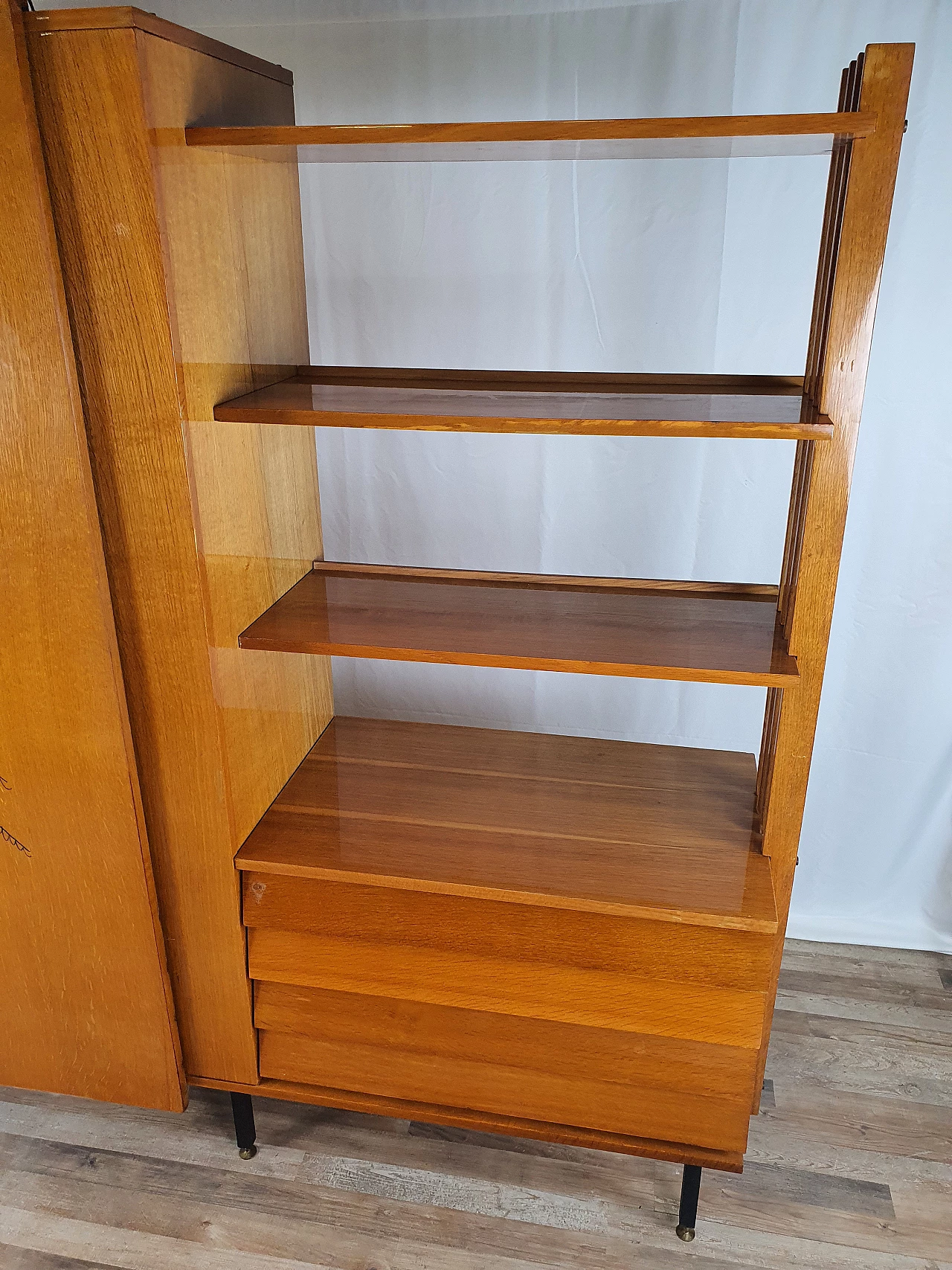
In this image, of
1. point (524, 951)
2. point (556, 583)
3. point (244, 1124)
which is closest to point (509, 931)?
point (524, 951)

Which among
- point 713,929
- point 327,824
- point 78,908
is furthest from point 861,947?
point 78,908

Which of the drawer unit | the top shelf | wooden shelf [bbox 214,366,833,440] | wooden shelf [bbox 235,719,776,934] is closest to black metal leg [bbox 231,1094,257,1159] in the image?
the drawer unit

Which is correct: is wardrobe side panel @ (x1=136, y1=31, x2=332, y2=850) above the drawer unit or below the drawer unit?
above

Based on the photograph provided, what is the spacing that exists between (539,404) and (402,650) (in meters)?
0.45

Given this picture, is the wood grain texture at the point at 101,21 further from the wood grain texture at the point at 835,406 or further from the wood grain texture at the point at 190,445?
the wood grain texture at the point at 835,406

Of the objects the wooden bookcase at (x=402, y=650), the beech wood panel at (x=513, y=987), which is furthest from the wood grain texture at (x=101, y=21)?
the beech wood panel at (x=513, y=987)

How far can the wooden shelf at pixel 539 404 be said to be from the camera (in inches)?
52.7

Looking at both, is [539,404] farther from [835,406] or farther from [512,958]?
[512,958]

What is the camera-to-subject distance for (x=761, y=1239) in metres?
1.80

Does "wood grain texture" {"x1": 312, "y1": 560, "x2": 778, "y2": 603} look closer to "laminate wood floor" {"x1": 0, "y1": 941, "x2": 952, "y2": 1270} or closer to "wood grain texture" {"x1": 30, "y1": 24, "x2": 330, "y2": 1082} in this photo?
"wood grain texture" {"x1": 30, "y1": 24, "x2": 330, "y2": 1082}

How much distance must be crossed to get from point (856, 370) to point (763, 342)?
→ 2.44 feet

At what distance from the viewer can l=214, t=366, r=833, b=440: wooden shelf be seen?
52.7 inches

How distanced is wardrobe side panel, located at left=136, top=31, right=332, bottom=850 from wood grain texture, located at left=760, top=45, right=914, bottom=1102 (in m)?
0.90

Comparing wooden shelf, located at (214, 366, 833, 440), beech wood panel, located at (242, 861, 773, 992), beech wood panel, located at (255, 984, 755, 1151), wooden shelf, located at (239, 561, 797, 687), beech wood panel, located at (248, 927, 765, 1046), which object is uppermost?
wooden shelf, located at (214, 366, 833, 440)
